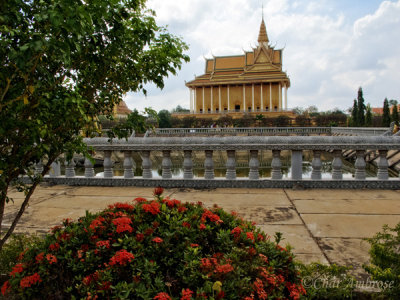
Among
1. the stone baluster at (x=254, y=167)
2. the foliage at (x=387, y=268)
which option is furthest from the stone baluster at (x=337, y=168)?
the foliage at (x=387, y=268)

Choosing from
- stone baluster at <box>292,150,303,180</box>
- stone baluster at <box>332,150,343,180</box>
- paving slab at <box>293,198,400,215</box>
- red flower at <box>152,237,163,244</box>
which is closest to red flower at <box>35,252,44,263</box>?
red flower at <box>152,237,163,244</box>

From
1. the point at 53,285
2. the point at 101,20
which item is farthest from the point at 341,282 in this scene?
the point at 101,20

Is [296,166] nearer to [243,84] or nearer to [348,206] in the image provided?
[348,206]

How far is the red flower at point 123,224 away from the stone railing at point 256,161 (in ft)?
12.9

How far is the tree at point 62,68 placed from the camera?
161 cm

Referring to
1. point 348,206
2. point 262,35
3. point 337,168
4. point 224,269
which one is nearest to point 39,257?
point 224,269

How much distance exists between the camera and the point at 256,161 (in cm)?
604

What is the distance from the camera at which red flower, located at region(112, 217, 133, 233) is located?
1.99 m

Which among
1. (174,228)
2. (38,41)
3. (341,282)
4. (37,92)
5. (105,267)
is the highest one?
(38,41)

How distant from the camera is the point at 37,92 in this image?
1.97 m

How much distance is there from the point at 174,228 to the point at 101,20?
4.61 ft

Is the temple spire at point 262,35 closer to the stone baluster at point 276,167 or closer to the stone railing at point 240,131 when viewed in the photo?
the stone railing at point 240,131

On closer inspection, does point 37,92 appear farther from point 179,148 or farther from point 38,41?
point 179,148

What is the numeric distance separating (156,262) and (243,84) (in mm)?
56140
